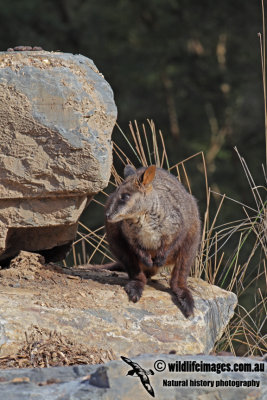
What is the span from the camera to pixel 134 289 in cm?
586

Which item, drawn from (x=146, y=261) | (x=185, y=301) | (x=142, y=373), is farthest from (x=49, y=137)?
(x=142, y=373)

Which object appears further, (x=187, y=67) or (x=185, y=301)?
(x=187, y=67)

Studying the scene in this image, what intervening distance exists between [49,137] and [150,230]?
1062mm

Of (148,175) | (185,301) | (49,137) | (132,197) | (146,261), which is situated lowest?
(185,301)

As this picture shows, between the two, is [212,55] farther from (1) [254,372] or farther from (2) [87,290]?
(1) [254,372]

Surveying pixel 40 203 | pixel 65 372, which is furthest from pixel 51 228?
pixel 65 372

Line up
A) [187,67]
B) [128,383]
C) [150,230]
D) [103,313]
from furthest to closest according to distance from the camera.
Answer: [187,67] → [150,230] → [103,313] → [128,383]

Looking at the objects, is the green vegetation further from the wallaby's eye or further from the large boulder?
the large boulder

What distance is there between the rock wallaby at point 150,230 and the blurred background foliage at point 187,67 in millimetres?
9122

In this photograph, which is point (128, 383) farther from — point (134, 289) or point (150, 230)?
point (150, 230)

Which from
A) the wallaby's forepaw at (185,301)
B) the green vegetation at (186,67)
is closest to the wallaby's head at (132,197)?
the wallaby's forepaw at (185,301)

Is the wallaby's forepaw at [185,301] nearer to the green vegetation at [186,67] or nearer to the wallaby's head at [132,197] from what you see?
the wallaby's head at [132,197]

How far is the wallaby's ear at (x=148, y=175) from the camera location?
590 centimetres

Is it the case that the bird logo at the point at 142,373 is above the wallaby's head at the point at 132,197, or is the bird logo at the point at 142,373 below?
below
